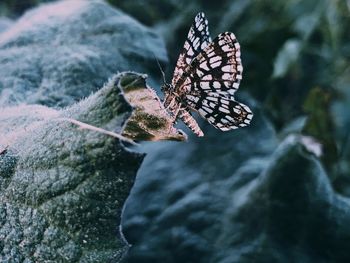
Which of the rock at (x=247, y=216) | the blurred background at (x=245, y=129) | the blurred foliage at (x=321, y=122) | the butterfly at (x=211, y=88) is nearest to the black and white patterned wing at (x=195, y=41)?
the butterfly at (x=211, y=88)

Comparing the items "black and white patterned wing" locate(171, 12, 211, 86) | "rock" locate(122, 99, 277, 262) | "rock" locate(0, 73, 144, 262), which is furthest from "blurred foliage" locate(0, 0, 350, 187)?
"rock" locate(0, 73, 144, 262)

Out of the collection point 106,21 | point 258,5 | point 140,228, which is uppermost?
point 106,21

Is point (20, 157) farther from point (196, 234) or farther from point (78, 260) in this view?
point (196, 234)

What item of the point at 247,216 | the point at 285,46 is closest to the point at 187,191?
the point at 247,216

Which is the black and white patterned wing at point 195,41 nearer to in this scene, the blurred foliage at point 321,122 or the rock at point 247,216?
the rock at point 247,216

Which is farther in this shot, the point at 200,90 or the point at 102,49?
the point at 102,49

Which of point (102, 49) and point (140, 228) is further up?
point (102, 49)

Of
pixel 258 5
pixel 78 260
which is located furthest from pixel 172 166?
pixel 258 5

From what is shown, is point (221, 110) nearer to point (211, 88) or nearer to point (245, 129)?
point (211, 88)
